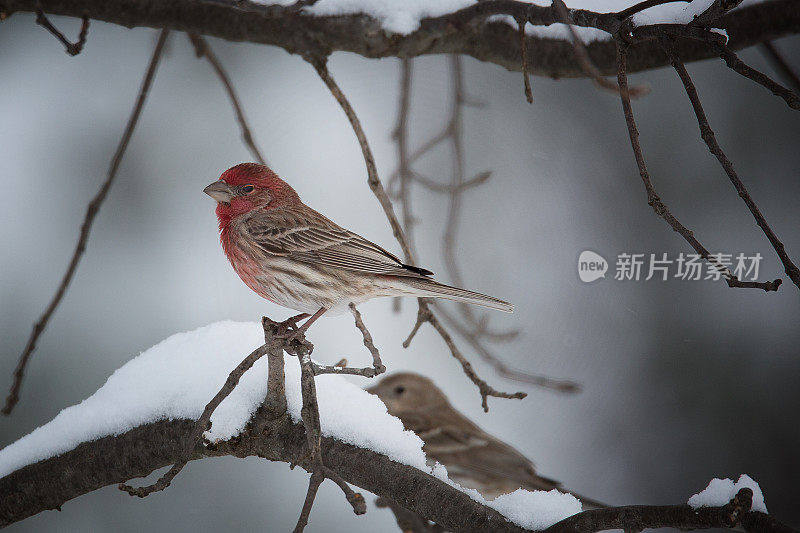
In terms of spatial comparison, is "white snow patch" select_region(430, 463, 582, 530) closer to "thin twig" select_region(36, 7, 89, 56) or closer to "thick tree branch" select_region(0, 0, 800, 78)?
"thick tree branch" select_region(0, 0, 800, 78)

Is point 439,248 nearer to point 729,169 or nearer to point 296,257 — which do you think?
point 296,257

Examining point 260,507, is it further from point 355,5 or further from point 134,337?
point 355,5

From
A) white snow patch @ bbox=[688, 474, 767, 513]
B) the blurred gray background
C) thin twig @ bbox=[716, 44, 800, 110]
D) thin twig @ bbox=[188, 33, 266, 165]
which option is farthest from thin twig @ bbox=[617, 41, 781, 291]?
the blurred gray background

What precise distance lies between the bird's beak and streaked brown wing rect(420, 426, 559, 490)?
6.84 feet

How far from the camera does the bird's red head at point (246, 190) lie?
6.89ft

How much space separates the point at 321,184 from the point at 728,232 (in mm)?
2034

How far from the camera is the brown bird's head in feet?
13.3

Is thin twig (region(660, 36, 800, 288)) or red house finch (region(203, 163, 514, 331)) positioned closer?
thin twig (region(660, 36, 800, 288))

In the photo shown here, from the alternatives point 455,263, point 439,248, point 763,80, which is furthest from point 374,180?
point 439,248

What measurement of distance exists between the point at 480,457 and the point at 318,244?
6.24ft

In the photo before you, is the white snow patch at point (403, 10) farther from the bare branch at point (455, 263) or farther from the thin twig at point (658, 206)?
the thin twig at point (658, 206)

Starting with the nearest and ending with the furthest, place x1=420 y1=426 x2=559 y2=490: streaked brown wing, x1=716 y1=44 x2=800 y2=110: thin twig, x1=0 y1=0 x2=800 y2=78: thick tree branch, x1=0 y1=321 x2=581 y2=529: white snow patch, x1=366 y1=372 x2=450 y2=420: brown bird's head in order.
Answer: x1=716 y1=44 x2=800 y2=110: thin twig → x1=0 y1=321 x2=581 y2=529: white snow patch → x1=0 y1=0 x2=800 y2=78: thick tree branch → x1=420 y1=426 x2=559 y2=490: streaked brown wing → x1=366 y1=372 x2=450 y2=420: brown bird's head

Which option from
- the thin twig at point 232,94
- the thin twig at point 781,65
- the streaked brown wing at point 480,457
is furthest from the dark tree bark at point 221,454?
the streaked brown wing at point 480,457

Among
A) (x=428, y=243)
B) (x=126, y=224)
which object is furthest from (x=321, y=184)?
(x=126, y=224)
